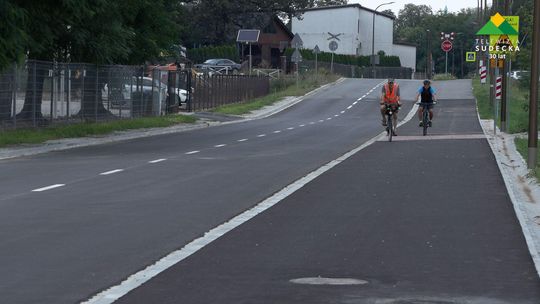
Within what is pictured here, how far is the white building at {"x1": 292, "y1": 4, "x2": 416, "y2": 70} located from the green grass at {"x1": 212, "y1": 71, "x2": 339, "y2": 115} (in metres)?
29.0

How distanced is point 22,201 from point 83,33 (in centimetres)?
1989

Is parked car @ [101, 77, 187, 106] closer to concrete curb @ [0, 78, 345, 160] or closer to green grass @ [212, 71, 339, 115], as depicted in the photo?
concrete curb @ [0, 78, 345, 160]

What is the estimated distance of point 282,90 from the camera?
75.2m

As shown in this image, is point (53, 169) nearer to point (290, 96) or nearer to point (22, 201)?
point (22, 201)

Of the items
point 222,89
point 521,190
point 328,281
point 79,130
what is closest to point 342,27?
point 222,89

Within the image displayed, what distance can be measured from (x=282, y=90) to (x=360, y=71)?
30067 mm

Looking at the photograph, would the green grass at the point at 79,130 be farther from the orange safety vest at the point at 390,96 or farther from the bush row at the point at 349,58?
the bush row at the point at 349,58

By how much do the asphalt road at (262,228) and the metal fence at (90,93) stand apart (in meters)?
6.26

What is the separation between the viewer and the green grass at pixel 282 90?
56.3 metres

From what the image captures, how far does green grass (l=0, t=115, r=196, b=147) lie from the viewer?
93.0 ft

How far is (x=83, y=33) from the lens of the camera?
111 ft

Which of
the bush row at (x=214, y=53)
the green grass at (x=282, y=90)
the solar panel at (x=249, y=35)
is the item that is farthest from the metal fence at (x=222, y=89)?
the bush row at (x=214, y=53)

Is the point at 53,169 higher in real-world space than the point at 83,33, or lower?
lower

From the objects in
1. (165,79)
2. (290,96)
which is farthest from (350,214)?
(290,96)
